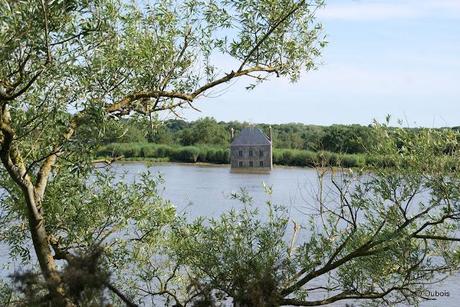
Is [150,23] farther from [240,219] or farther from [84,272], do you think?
[84,272]

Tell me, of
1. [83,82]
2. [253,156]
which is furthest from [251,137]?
[83,82]

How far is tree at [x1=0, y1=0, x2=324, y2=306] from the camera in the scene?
385cm

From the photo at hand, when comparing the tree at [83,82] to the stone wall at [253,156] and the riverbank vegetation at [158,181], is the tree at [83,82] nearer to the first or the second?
the riverbank vegetation at [158,181]

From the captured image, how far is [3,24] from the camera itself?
355 cm

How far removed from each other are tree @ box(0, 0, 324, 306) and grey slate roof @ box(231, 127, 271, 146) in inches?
1595

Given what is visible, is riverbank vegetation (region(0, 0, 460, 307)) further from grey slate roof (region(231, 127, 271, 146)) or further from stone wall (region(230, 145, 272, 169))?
stone wall (region(230, 145, 272, 169))

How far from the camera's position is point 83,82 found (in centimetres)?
421

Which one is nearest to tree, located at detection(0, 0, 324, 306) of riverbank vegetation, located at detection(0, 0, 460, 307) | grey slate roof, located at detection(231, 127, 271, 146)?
riverbank vegetation, located at detection(0, 0, 460, 307)

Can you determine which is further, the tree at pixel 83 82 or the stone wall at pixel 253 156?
the stone wall at pixel 253 156

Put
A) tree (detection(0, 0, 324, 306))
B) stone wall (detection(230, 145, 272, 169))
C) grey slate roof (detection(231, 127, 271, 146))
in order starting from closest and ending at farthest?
tree (detection(0, 0, 324, 306)) < grey slate roof (detection(231, 127, 271, 146)) < stone wall (detection(230, 145, 272, 169))

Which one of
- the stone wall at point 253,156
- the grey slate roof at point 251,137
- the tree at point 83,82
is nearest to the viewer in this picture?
the tree at point 83,82

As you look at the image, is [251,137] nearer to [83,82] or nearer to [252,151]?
[252,151]

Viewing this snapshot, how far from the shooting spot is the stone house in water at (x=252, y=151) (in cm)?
4703

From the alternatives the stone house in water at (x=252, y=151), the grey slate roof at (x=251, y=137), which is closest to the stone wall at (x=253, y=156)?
the stone house in water at (x=252, y=151)
